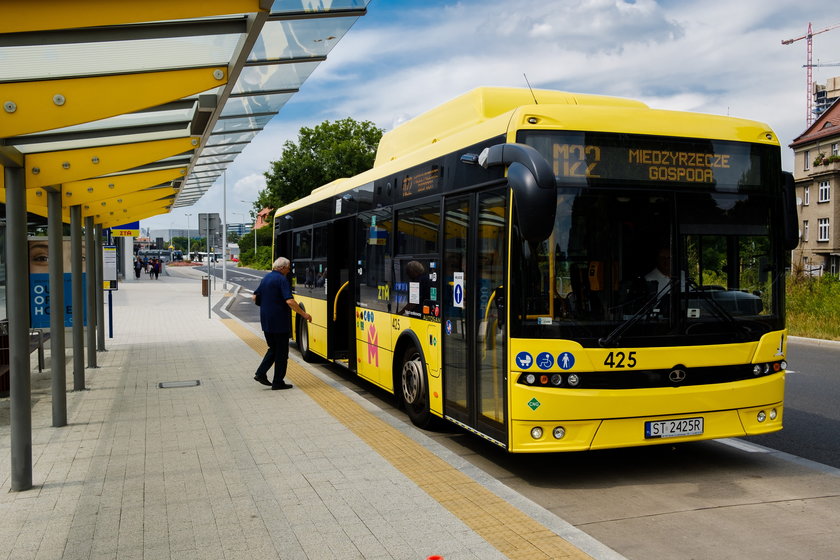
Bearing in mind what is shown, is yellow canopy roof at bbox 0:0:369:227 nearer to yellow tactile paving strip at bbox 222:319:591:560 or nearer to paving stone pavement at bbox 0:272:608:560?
paving stone pavement at bbox 0:272:608:560

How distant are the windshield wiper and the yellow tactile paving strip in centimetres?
140

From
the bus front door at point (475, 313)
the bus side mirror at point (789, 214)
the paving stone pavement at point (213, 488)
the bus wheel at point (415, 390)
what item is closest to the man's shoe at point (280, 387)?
the paving stone pavement at point (213, 488)

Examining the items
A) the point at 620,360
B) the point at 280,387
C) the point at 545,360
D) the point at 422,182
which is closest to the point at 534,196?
the point at 545,360

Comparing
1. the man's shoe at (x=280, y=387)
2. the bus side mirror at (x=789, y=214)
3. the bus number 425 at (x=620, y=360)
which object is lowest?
the man's shoe at (x=280, y=387)

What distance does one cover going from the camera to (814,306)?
776 inches

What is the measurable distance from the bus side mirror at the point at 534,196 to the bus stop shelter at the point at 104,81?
1885 mm

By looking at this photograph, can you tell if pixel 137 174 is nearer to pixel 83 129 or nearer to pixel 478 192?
pixel 83 129

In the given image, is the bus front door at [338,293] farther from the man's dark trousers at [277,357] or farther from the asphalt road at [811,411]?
the asphalt road at [811,411]

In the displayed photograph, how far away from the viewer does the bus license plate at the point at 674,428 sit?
6.08m

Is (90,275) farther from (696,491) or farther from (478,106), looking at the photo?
(696,491)

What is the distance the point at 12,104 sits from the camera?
5230 mm

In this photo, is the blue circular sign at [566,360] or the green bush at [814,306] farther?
the green bush at [814,306]

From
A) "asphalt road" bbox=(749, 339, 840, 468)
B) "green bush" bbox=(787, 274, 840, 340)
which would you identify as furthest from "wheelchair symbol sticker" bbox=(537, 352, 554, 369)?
"green bush" bbox=(787, 274, 840, 340)

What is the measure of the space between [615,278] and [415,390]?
9.33 ft
